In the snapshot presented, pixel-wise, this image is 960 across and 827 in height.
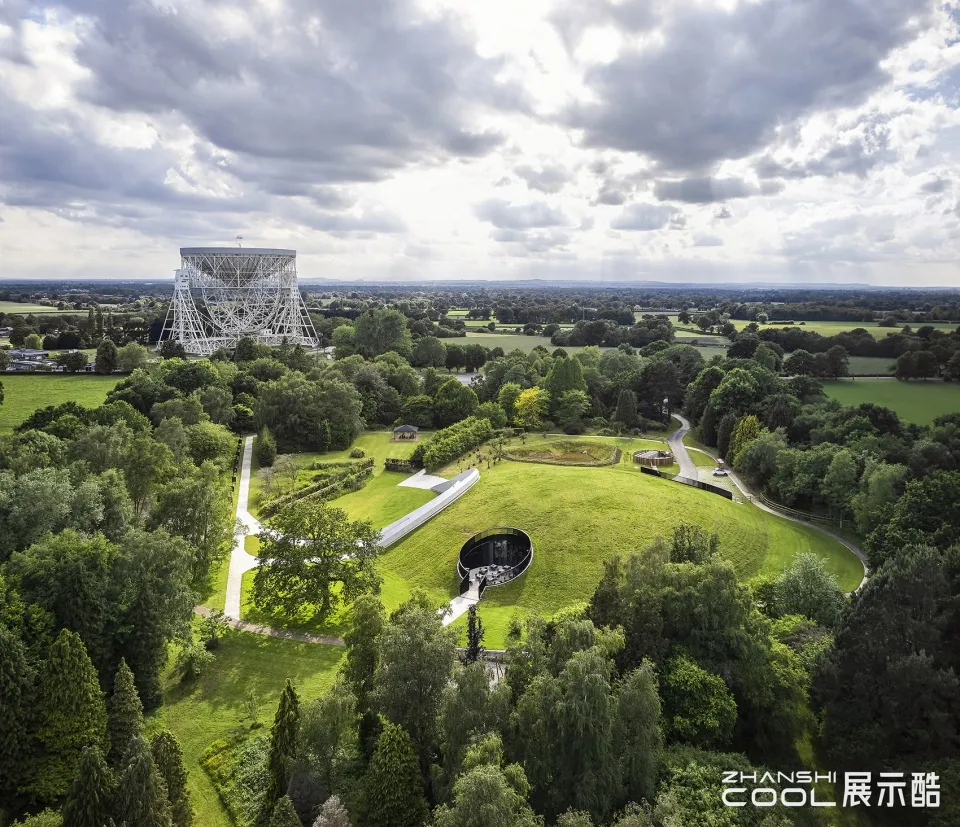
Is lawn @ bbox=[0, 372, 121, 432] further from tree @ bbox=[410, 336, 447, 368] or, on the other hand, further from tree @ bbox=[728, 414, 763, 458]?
tree @ bbox=[728, 414, 763, 458]

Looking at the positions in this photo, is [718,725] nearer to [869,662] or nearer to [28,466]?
[869,662]

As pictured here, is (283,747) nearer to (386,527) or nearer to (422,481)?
(386,527)

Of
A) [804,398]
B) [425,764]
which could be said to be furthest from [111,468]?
[804,398]

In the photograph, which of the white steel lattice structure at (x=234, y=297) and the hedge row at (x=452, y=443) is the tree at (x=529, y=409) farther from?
the white steel lattice structure at (x=234, y=297)

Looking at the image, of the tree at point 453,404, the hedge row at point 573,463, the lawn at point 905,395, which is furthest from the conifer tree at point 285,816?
the lawn at point 905,395

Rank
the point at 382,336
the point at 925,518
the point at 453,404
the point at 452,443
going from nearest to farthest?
1. the point at 925,518
2. the point at 452,443
3. the point at 453,404
4. the point at 382,336

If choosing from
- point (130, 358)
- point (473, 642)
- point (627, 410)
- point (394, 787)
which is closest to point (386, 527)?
point (473, 642)
